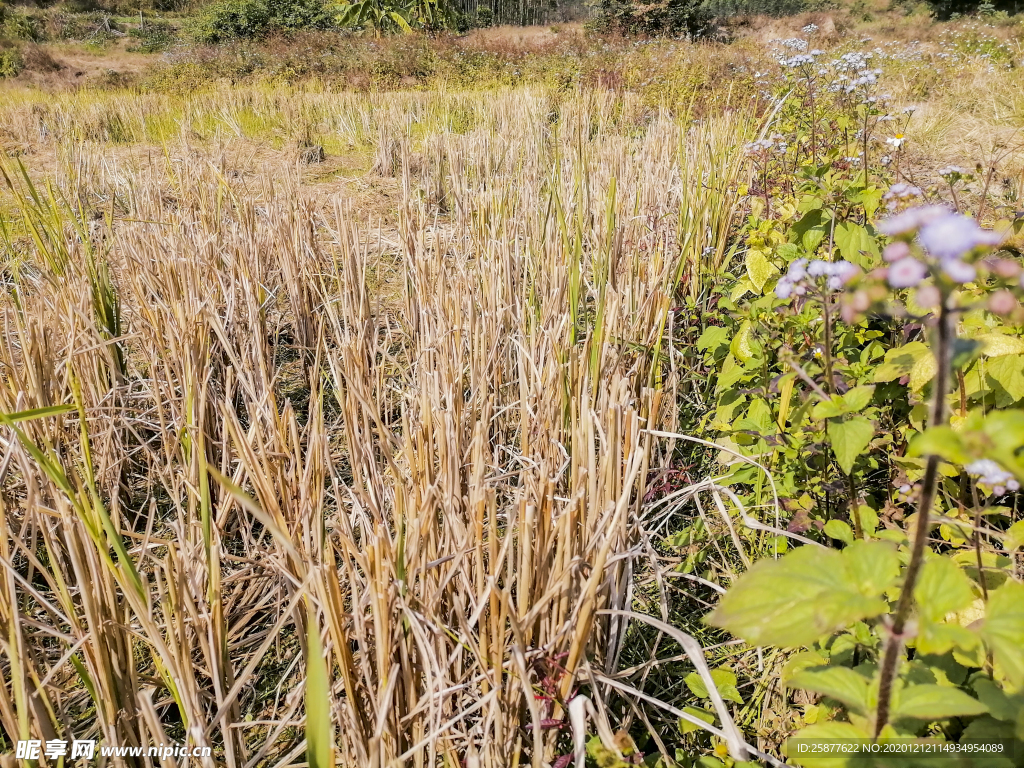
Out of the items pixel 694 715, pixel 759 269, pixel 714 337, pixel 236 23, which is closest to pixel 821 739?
pixel 694 715

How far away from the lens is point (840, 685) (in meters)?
0.64

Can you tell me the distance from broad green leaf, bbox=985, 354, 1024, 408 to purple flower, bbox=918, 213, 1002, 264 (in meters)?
0.78

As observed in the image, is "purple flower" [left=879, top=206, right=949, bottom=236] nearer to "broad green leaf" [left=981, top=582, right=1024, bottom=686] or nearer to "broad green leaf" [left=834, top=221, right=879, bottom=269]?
"broad green leaf" [left=981, top=582, right=1024, bottom=686]

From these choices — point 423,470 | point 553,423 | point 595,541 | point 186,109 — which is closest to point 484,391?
point 553,423

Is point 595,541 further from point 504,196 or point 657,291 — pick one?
point 504,196

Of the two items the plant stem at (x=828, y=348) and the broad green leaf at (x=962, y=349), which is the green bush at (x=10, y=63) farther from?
the broad green leaf at (x=962, y=349)

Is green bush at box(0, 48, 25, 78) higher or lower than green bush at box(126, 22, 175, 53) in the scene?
lower

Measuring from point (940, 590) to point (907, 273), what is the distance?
0.31m

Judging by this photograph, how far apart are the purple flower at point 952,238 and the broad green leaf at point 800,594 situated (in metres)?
0.30

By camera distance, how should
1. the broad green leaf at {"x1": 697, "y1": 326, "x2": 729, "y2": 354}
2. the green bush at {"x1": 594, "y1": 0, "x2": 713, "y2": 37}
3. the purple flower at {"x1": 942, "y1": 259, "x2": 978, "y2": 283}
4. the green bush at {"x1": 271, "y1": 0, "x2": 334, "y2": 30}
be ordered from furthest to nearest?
the green bush at {"x1": 271, "y1": 0, "x2": 334, "y2": 30} < the green bush at {"x1": 594, "y1": 0, "x2": 713, "y2": 37} < the broad green leaf at {"x1": 697, "y1": 326, "x2": 729, "y2": 354} < the purple flower at {"x1": 942, "y1": 259, "x2": 978, "y2": 283}

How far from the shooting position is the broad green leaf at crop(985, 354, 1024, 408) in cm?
103

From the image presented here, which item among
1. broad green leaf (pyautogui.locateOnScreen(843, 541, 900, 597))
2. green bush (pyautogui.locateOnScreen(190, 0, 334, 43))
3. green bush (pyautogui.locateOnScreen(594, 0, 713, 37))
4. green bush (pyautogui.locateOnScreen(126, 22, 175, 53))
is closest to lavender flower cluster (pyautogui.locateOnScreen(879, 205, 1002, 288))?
broad green leaf (pyautogui.locateOnScreen(843, 541, 900, 597))

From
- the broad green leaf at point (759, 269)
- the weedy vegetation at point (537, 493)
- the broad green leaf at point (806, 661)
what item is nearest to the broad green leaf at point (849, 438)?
the weedy vegetation at point (537, 493)

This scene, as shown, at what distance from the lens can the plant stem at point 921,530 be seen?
0.43 m
